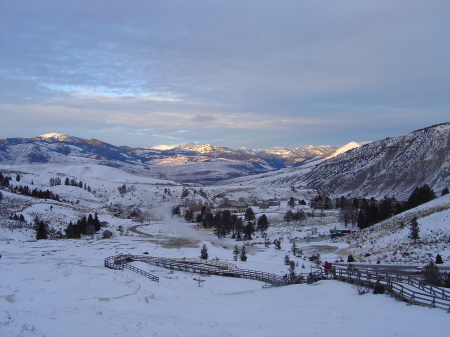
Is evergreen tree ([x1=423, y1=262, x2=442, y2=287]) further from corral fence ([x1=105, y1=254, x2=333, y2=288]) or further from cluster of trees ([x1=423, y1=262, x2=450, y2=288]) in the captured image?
corral fence ([x1=105, y1=254, x2=333, y2=288])

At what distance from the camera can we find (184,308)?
918 inches

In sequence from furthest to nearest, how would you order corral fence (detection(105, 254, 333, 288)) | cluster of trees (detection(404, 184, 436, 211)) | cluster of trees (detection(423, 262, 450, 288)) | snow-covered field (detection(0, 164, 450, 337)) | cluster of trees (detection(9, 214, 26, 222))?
cluster of trees (detection(9, 214, 26, 222)) → cluster of trees (detection(404, 184, 436, 211)) → corral fence (detection(105, 254, 333, 288)) → cluster of trees (detection(423, 262, 450, 288)) → snow-covered field (detection(0, 164, 450, 337))

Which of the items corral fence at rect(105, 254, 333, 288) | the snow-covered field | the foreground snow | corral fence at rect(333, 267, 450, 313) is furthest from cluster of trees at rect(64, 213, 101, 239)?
corral fence at rect(333, 267, 450, 313)

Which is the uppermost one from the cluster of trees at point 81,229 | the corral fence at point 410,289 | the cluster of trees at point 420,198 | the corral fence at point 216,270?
the cluster of trees at point 420,198

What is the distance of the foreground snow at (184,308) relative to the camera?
16.0 m

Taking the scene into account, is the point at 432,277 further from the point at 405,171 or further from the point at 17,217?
the point at 405,171

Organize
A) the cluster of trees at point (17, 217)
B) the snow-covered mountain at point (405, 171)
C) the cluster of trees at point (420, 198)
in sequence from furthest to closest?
the snow-covered mountain at point (405, 171) → the cluster of trees at point (17, 217) → the cluster of trees at point (420, 198)

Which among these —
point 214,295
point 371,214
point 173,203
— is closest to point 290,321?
point 214,295


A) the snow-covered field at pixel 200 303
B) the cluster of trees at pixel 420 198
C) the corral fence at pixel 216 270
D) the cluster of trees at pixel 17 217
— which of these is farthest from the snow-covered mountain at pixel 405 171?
the cluster of trees at pixel 17 217

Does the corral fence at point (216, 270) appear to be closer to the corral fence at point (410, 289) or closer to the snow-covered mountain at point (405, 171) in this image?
the corral fence at point (410, 289)

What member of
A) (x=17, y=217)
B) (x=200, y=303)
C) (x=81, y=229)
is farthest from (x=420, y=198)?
(x=17, y=217)

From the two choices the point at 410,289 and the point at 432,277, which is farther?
the point at 432,277

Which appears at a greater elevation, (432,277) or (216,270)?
(432,277)

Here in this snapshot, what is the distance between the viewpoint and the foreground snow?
16016 millimetres
